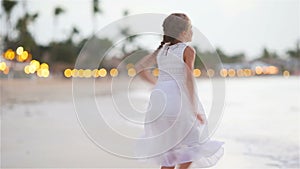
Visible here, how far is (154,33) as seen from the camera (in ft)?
11.8

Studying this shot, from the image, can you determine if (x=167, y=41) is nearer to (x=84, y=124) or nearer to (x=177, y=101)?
(x=177, y=101)

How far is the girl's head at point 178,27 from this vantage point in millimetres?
3490

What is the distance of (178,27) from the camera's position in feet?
11.5

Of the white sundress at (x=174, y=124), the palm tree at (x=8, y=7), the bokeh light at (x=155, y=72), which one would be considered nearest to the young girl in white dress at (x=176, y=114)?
the white sundress at (x=174, y=124)

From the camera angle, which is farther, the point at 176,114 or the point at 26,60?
the point at 26,60

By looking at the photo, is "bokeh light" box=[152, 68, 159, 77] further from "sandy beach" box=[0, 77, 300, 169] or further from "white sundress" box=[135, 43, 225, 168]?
"sandy beach" box=[0, 77, 300, 169]

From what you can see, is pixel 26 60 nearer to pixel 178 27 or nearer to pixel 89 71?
pixel 89 71

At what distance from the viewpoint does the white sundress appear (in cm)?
346

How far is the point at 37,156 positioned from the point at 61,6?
65.1 metres

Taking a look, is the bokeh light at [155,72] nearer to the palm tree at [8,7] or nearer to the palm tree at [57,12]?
the palm tree at [8,7]

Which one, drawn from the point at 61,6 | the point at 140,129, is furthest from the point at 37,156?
the point at 61,6

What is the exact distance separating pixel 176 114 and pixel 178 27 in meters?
0.64

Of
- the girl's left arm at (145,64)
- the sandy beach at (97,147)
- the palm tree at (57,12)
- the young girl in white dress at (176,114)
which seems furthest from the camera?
the palm tree at (57,12)

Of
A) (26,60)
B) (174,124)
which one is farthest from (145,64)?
(26,60)
